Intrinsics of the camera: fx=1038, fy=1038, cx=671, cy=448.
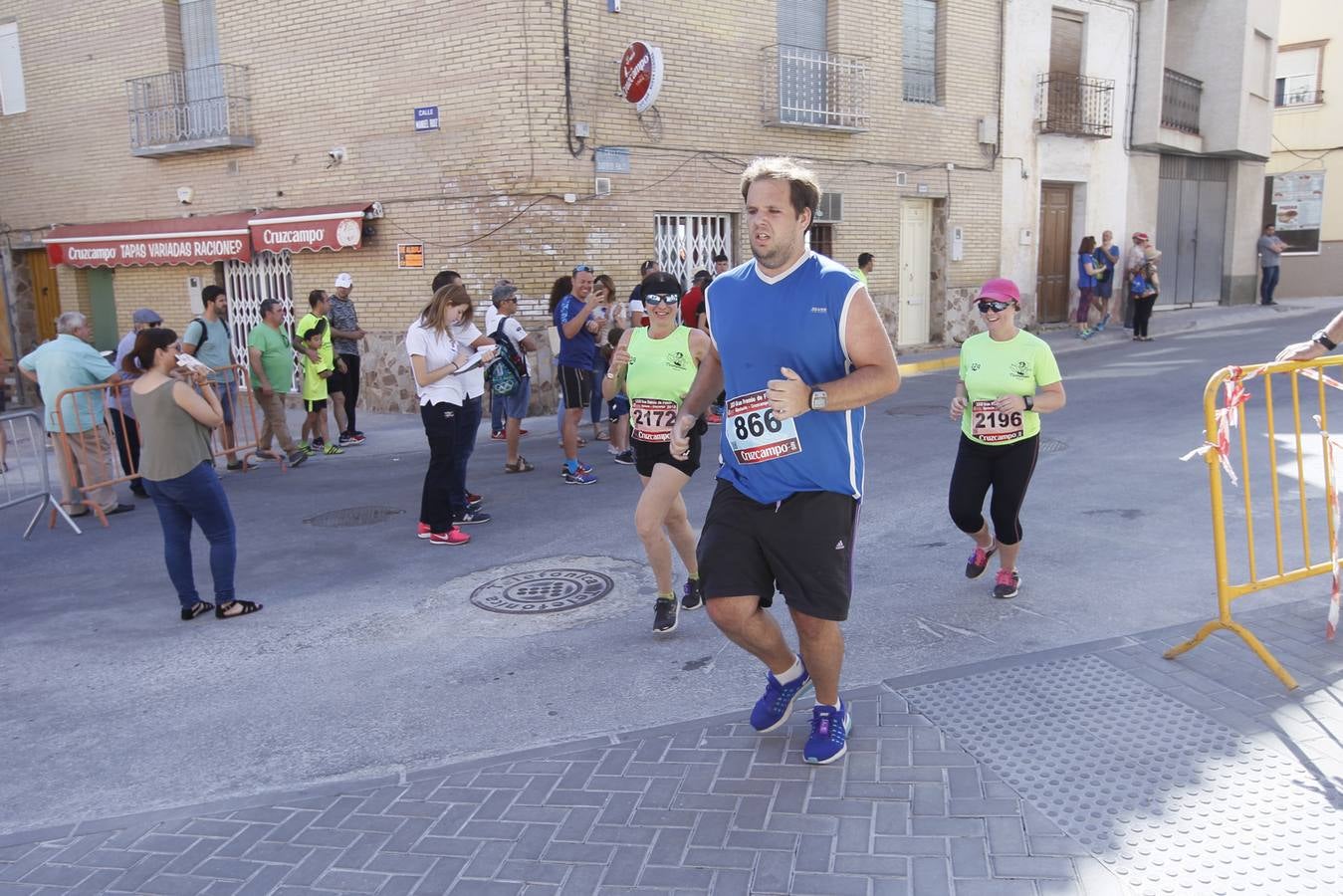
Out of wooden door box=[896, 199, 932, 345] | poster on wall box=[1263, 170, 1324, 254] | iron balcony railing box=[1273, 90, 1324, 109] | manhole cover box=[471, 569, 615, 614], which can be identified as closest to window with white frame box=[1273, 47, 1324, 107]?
iron balcony railing box=[1273, 90, 1324, 109]

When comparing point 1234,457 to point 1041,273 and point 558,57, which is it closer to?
point 558,57

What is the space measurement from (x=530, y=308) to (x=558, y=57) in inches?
124

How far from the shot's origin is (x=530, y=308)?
13.4m

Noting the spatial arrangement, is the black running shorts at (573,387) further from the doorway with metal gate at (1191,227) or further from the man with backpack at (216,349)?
the doorway with metal gate at (1191,227)

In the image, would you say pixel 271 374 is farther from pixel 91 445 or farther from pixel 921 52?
pixel 921 52

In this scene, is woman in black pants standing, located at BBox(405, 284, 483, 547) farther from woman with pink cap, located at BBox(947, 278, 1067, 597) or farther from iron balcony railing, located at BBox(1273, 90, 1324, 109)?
iron balcony railing, located at BBox(1273, 90, 1324, 109)

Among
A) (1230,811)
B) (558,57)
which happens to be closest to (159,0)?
(558,57)

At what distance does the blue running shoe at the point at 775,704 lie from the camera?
4.08m

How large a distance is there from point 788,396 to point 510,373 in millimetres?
6620

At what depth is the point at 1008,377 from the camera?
5.39 metres

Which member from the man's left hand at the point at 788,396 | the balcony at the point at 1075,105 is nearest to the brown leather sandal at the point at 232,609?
the man's left hand at the point at 788,396

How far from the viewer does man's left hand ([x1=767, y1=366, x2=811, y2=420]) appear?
3.43 m

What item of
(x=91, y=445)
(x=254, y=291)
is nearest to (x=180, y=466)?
(x=91, y=445)

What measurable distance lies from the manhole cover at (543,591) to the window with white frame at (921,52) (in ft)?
46.6
